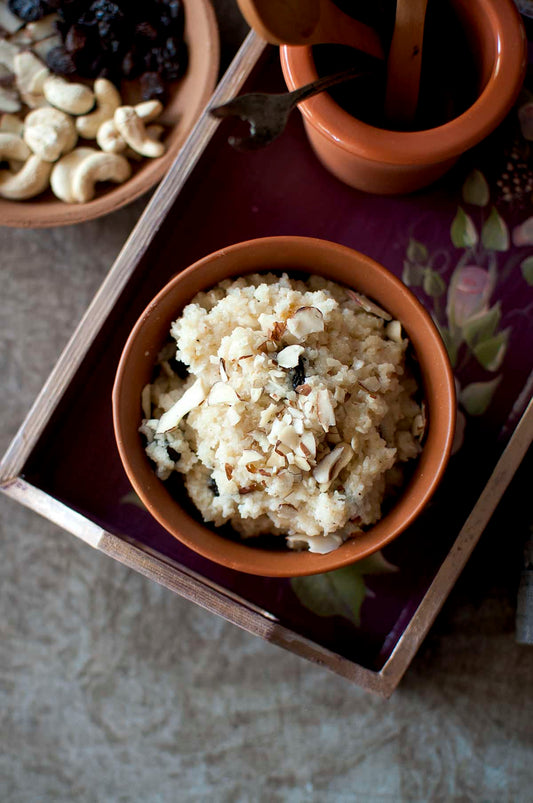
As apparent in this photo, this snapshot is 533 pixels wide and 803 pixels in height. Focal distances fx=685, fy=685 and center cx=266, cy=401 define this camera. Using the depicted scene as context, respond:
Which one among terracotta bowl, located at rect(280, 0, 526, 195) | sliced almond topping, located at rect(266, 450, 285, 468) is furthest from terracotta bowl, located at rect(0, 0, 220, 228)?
sliced almond topping, located at rect(266, 450, 285, 468)

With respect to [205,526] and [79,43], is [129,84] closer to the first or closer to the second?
[79,43]

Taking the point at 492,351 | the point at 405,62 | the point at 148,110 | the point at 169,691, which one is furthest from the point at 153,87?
the point at 169,691

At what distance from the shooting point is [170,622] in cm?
104

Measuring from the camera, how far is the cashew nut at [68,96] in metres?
0.97

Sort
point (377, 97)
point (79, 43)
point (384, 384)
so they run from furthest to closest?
point (79, 43) → point (377, 97) → point (384, 384)

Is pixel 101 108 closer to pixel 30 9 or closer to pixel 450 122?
pixel 30 9

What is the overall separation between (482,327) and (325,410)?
36 cm

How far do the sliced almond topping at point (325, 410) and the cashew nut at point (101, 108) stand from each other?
585 mm


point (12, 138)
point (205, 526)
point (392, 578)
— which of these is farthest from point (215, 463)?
point (12, 138)

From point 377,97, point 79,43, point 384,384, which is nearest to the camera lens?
point 384,384

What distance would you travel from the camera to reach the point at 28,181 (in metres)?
0.96

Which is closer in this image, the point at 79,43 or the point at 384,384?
the point at 384,384

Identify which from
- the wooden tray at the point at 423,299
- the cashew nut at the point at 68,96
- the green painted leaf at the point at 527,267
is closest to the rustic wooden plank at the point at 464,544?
the wooden tray at the point at 423,299

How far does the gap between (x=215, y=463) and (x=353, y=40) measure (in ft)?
1.54
